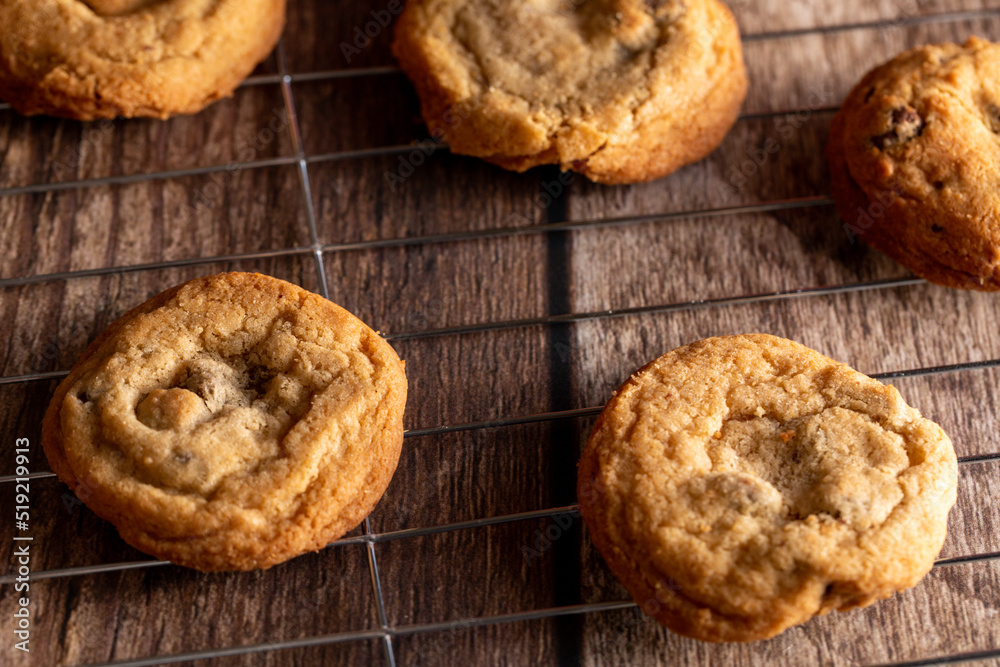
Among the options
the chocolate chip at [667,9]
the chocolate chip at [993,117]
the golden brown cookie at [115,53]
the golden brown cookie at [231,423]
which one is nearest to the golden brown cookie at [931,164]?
the chocolate chip at [993,117]

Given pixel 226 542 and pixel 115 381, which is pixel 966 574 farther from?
pixel 115 381

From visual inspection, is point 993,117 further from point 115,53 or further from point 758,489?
point 115,53

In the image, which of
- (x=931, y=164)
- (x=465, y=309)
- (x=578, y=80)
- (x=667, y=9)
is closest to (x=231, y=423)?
(x=465, y=309)

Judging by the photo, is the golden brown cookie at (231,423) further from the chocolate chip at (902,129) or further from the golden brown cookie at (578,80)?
the chocolate chip at (902,129)

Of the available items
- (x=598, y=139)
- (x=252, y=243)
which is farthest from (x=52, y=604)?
(x=598, y=139)

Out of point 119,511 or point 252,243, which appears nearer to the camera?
point 119,511
